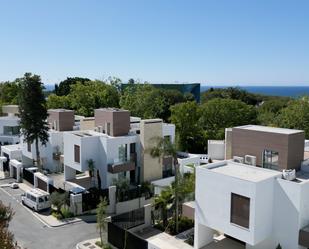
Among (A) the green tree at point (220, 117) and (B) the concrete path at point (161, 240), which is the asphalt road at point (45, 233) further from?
(A) the green tree at point (220, 117)

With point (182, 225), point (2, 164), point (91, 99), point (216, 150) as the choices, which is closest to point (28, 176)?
point (2, 164)

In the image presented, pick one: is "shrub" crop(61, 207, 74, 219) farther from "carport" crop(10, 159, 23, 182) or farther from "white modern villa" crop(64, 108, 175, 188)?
"carport" crop(10, 159, 23, 182)

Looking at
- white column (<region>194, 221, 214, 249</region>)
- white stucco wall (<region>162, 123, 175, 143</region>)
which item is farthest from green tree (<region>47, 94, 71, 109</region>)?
white column (<region>194, 221, 214, 249</region>)

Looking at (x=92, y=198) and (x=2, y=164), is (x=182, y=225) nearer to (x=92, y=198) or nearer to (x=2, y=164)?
(x=92, y=198)

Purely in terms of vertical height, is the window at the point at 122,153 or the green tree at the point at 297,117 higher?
the green tree at the point at 297,117

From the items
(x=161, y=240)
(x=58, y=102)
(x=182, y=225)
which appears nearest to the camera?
(x=161, y=240)

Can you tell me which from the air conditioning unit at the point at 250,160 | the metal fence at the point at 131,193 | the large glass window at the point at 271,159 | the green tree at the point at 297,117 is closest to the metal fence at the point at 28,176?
the metal fence at the point at 131,193
